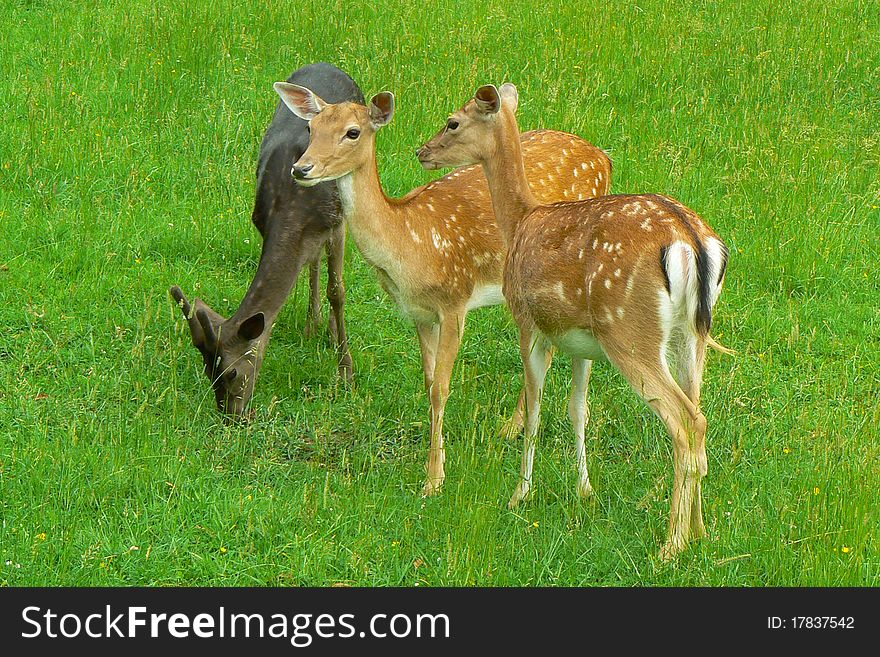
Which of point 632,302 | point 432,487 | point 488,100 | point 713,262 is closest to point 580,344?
point 632,302

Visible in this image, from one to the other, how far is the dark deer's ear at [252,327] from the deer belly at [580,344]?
162cm

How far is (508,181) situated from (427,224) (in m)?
0.59

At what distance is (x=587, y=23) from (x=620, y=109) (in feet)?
5.41

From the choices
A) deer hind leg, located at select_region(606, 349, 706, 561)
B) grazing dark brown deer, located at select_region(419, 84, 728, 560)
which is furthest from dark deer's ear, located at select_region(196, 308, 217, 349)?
deer hind leg, located at select_region(606, 349, 706, 561)

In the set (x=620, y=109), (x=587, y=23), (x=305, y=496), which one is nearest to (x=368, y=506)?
(x=305, y=496)

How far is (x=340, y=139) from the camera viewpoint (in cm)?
584

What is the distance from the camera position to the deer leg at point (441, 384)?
583 cm

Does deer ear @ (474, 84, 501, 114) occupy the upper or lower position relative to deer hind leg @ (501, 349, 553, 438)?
upper

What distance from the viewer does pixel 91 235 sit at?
7781mm

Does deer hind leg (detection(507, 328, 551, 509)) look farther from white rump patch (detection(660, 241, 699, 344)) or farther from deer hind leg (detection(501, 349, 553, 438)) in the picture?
white rump patch (detection(660, 241, 699, 344))

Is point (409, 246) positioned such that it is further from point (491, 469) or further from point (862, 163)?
point (862, 163)

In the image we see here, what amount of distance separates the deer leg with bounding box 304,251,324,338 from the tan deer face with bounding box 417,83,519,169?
1.53 meters

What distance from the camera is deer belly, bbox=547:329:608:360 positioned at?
5.13 metres

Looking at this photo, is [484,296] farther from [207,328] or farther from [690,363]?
[690,363]
